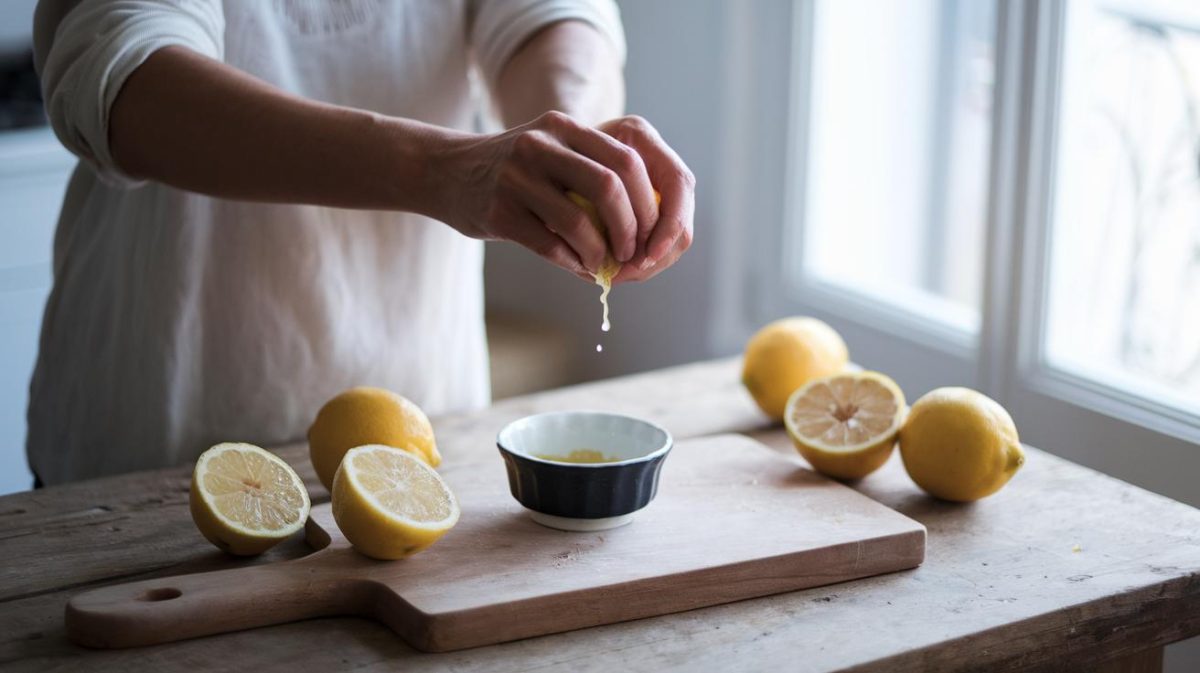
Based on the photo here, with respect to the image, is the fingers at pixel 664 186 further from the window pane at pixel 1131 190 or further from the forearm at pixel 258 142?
the window pane at pixel 1131 190

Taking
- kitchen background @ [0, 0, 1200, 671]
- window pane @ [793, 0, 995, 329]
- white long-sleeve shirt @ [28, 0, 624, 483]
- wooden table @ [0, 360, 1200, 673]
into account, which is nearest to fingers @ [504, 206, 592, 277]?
wooden table @ [0, 360, 1200, 673]

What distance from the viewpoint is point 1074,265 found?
1.84m

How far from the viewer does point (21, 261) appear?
8.29ft

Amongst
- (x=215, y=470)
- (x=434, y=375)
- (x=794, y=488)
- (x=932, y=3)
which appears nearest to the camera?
(x=215, y=470)

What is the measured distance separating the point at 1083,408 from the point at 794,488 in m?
0.68

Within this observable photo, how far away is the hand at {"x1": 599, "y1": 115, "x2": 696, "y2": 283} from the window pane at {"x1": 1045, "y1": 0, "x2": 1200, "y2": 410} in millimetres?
841

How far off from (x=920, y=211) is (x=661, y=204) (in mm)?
1394

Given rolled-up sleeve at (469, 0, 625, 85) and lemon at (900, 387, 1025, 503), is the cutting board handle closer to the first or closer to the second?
lemon at (900, 387, 1025, 503)

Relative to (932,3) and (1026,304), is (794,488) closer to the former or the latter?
(1026,304)

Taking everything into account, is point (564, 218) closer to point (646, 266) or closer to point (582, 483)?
point (646, 266)

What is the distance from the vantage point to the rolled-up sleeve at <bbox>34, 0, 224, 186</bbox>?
1221 millimetres

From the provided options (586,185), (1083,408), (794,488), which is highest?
(586,185)

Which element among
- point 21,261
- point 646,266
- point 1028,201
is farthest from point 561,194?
point 21,261

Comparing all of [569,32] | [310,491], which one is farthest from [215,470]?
[569,32]
